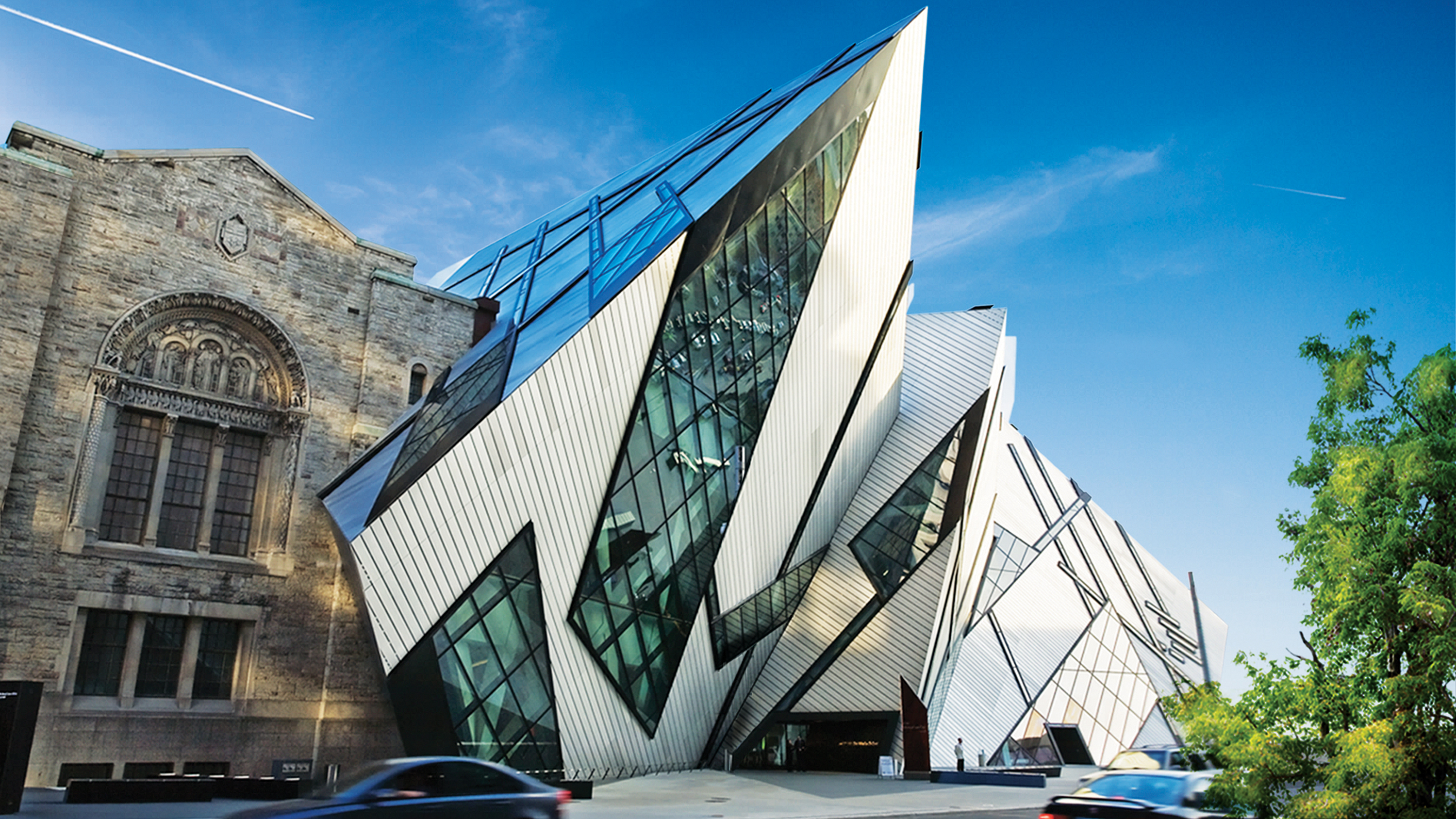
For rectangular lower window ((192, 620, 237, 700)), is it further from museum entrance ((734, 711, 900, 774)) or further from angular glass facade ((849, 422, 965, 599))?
angular glass facade ((849, 422, 965, 599))

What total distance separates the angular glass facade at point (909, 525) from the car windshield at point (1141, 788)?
17280 mm

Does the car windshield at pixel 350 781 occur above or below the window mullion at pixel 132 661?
below

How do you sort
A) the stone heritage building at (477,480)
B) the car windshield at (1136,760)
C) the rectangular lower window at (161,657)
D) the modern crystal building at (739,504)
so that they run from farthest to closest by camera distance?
the rectangular lower window at (161,657)
the stone heritage building at (477,480)
the modern crystal building at (739,504)
the car windshield at (1136,760)

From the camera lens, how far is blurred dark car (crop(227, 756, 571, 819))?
9641 millimetres

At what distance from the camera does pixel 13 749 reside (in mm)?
14000

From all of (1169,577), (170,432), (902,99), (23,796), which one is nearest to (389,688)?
(23,796)

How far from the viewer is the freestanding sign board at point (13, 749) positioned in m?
14.0

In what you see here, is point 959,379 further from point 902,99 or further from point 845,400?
point 902,99

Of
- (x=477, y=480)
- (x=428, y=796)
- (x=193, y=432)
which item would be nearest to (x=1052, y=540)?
(x=477, y=480)

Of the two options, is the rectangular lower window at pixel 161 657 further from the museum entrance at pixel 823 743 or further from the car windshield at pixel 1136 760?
the car windshield at pixel 1136 760

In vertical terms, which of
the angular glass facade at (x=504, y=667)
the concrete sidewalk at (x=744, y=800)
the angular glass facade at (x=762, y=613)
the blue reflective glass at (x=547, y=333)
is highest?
the blue reflective glass at (x=547, y=333)

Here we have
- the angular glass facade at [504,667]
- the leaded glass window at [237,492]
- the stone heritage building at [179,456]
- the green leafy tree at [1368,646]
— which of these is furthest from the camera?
the leaded glass window at [237,492]

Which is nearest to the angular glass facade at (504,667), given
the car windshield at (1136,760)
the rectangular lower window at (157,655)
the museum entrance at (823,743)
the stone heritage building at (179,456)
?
the stone heritage building at (179,456)

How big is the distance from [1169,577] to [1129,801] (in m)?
44.5
